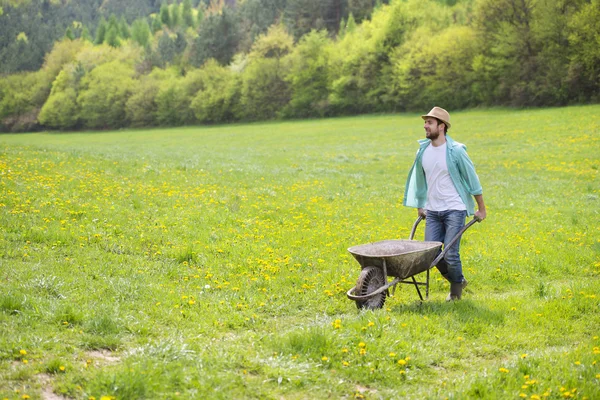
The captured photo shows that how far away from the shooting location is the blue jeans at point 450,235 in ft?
26.5

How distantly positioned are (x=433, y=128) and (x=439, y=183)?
32.0 inches

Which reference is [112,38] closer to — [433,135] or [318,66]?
[318,66]

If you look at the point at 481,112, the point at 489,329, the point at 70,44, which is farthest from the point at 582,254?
the point at 70,44

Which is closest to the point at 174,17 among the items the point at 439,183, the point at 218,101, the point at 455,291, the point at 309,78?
the point at 218,101

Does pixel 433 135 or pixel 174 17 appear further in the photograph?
pixel 174 17

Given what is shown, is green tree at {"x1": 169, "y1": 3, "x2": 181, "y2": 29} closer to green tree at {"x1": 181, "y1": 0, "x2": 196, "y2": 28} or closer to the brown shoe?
green tree at {"x1": 181, "y1": 0, "x2": 196, "y2": 28}

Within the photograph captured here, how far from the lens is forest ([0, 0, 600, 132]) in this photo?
53062mm

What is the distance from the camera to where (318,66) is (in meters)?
80.2

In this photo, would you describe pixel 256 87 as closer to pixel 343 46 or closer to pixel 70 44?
pixel 343 46

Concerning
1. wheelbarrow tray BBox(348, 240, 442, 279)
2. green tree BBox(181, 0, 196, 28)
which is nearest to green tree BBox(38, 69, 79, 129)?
green tree BBox(181, 0, 196, 28)

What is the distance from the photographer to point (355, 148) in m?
37.6

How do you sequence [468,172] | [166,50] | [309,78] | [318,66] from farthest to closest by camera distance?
[166,50] < [318,66] < [309,78] < [468,172]

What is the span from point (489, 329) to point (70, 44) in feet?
449

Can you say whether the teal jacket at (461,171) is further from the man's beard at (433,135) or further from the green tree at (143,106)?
the green tree at (143,106)
